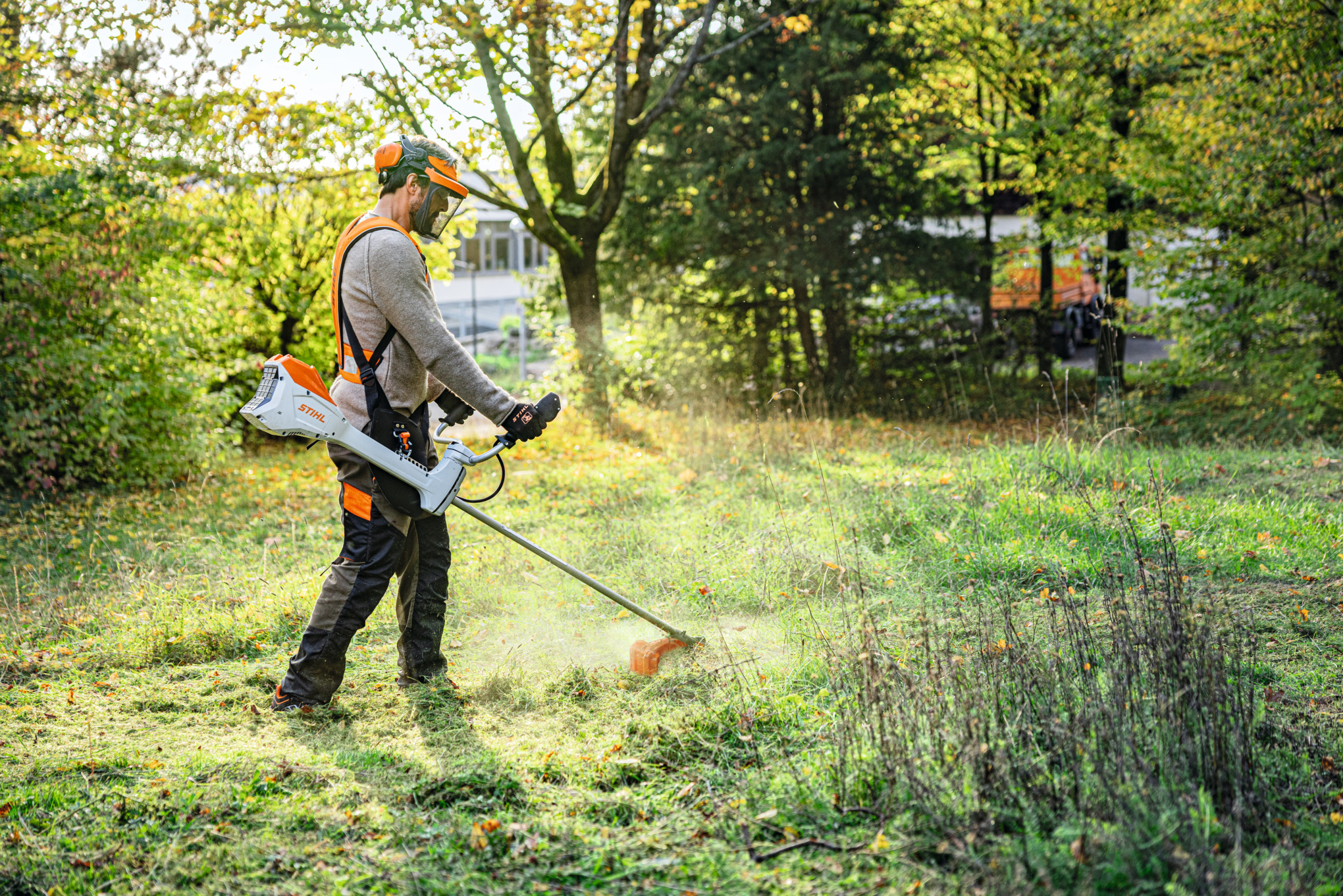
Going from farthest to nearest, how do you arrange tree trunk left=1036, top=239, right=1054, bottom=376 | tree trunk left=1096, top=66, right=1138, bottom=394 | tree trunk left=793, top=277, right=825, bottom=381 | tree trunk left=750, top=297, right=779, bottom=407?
tree trunk left=1036, top=239, right=1054, bottom=376 < tree trunk left=750, top=297, right=779, bottom=407 < tree trunk left=793, top=277, right=825, bottom=381 < tree trunk left=1096, top=66, right=1138, bottom=394

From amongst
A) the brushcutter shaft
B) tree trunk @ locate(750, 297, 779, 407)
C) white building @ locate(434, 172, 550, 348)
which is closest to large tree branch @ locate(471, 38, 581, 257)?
tree trunk @ locate(750, 297, 779, 407)

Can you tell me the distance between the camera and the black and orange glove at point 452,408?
12.6 ft

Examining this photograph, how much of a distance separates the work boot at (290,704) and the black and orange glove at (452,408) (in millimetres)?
1164

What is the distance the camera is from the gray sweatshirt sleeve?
3.45 m

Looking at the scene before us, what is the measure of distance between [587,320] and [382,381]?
26.3 feet

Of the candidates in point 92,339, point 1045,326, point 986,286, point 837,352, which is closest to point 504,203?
point 92,339

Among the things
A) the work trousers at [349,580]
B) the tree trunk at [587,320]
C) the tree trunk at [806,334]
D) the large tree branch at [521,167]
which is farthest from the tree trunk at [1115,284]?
the work trousers at [349,580]

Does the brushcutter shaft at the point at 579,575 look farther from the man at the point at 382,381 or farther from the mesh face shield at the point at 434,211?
the mesh face shield at the point at 434,211

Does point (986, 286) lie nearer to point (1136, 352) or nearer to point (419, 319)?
point (1136, 352)

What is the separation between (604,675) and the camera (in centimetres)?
386

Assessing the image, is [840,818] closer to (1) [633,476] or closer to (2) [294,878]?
(2) [294,878]

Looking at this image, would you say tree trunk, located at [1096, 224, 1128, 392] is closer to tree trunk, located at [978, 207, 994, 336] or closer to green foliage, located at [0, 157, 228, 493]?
tree trunk, located at [978, 207, 994, 336]

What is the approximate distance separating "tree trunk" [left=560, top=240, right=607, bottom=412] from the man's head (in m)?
7.26

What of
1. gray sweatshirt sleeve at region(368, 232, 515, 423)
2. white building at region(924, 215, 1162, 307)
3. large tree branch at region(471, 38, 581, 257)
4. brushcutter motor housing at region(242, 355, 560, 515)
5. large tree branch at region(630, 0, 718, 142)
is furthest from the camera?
white building at region(924, 215, 1162, 307)
